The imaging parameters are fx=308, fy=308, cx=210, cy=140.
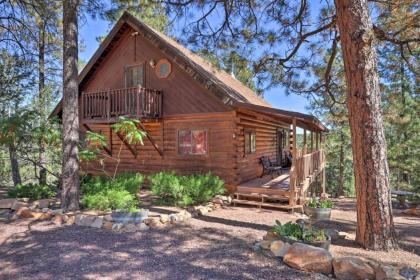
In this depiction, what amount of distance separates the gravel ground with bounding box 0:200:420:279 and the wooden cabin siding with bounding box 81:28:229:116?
4.97 m

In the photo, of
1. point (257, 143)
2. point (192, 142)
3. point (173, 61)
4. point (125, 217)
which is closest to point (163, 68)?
point (173, 61)

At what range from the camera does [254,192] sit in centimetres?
927

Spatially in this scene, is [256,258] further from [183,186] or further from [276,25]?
[276,25]

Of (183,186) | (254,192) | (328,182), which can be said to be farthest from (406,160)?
(183,186)

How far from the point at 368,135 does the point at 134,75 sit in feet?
32.0

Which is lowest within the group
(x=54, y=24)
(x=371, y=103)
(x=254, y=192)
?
(x=254, y=192)

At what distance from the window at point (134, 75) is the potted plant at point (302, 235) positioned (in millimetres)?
9038

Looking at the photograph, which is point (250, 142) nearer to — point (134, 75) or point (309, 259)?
point (134, 75)

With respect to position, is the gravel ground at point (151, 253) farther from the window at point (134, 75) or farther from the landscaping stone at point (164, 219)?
the window at point (134, 75)

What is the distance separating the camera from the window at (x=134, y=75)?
12172mm

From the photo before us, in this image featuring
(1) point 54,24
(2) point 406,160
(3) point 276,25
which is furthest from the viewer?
(2) point 406,160

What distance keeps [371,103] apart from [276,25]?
4697 mm

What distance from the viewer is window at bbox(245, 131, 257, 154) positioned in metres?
11.6

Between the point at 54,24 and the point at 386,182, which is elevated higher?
the point at 54,24
